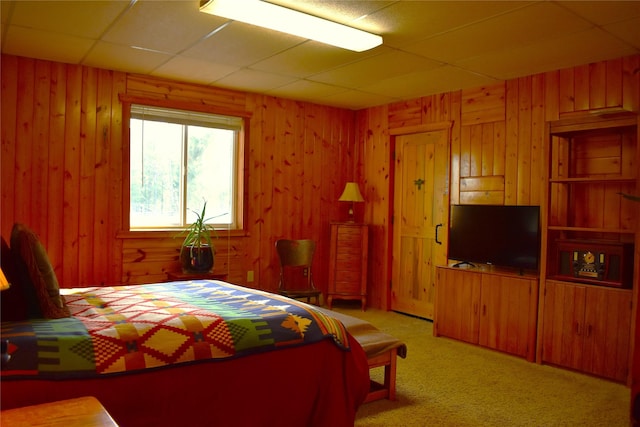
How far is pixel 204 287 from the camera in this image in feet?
10.7

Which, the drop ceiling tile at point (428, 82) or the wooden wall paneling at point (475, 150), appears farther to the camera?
the wooden wall paneling at point (475, 150)

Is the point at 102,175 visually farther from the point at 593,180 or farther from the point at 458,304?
the point at 593,180

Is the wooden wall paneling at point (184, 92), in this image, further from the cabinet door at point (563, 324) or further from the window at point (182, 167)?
the cabinet door at point (563, 324)

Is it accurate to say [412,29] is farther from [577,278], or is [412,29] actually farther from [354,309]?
[354,309]

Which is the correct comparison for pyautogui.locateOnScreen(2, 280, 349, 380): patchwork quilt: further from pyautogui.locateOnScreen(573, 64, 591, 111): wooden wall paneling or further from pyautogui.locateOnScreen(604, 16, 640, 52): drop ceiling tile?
pyautogui.locateOnScreen(573, 64, 591, 111): wooden wall paneling

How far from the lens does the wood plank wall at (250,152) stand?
4.06 m

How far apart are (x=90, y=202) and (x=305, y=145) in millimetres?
2420

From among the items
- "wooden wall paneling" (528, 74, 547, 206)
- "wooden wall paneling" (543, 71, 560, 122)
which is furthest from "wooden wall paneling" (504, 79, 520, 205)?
"wooden wall paneling" (543, 71, 560, 122)

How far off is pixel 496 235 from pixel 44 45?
13.2ft

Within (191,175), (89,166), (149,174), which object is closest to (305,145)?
(191,175)

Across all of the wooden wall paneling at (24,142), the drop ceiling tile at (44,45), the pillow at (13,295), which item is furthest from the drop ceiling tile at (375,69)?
the pillow at (13,295)

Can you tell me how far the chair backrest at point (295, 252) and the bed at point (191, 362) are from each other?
2449 millimetres

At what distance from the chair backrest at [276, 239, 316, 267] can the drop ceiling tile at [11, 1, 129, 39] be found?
2.69 meters

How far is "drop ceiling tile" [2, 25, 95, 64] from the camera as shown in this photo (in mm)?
3539
